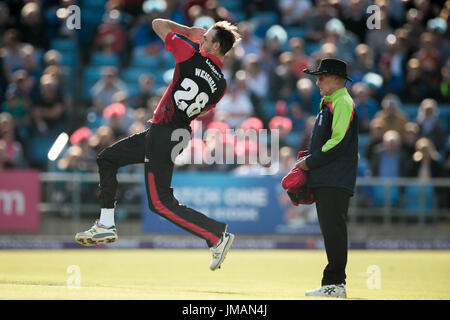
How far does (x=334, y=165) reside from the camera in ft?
30.8

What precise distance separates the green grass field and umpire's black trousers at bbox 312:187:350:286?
34 cm

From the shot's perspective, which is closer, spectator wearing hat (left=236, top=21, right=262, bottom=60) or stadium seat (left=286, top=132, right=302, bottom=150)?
stadium seat (left=286, top=132, right=302, bottom=150)

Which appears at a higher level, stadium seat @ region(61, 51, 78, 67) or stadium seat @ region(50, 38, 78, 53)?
stadium seat @ region(50, 38, 78, 53)

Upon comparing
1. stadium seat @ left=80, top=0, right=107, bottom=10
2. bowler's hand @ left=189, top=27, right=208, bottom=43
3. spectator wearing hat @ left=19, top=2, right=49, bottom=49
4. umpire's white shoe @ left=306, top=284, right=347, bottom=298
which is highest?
stadium seat @ left=80, top=0, right=107, bottom=10

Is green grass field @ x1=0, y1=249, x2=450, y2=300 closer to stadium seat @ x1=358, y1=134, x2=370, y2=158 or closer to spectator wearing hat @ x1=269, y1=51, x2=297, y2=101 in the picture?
stadium seat @ x1=358, y1=134, x2=370, y2=158

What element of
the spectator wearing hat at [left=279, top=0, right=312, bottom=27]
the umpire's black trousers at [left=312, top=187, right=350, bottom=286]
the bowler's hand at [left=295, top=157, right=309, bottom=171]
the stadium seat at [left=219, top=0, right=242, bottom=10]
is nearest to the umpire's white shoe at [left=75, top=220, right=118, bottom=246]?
the bowler's hand at [left=295, top=157, right=309, bottom=171]

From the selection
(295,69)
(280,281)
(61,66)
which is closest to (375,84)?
(295,69)

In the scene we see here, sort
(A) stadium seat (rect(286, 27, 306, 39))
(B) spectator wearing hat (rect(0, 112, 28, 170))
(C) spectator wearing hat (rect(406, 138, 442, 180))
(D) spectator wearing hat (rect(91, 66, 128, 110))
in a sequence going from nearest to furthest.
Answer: (B) spectator wearing hat (rect(0, 112, 28, 170))
(C) spectator wearing hat (rect(406, 138, 442, 180))
(D) spectator wearing hat (rect(91, 66, 128, 110))
(A) stadium seat (rect(286, 27, 306, 39))

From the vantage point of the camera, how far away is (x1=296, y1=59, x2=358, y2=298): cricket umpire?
365 inches

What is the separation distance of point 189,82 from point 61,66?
469 inches

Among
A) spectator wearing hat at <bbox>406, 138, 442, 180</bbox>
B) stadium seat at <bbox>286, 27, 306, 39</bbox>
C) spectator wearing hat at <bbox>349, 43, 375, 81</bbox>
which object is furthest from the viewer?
stadium seat at <bbox>286, 27, 306, 39</bbox>

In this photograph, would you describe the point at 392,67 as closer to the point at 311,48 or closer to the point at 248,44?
the point at 311,48

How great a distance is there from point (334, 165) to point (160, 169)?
2.08 m
